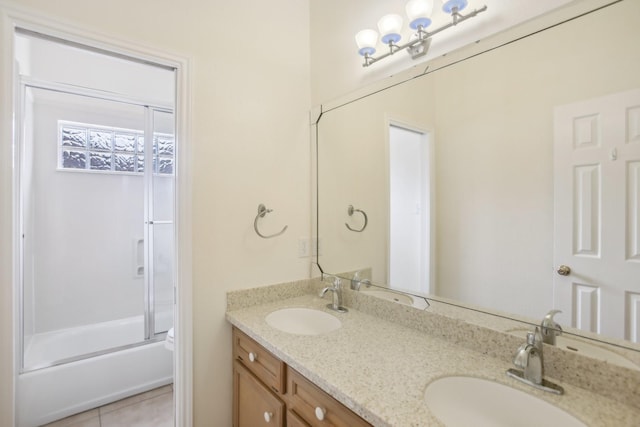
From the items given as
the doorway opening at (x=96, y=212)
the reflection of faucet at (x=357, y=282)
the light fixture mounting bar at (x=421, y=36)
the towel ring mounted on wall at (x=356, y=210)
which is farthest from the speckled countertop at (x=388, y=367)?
the doorway opening at (x=96, y=212)

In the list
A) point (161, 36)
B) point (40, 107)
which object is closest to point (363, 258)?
point (161, 36)

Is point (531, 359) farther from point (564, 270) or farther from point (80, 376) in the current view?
point (80, 376)

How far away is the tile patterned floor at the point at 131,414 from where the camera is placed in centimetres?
183

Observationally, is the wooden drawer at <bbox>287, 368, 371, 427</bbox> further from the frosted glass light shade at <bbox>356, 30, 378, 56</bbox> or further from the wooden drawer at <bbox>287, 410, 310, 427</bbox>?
the frosted glass light shade at <bbox>356, 30, 378, 56</bbox>

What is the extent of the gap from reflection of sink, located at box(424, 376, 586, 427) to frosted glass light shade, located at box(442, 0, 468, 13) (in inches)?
51.8

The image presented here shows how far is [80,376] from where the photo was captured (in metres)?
1.92

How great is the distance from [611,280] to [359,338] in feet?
2.74

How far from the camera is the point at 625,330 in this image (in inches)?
32.3

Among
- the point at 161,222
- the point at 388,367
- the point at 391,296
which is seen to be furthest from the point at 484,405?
the point at 161,222

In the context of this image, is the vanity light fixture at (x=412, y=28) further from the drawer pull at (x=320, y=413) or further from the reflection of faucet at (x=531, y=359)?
the drawer pull at (x=320, y=413)

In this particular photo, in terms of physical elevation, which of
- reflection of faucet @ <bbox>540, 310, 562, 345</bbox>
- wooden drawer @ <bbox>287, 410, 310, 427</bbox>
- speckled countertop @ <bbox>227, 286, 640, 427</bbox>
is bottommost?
wooden drawer @ <bbox>287, 410, 310, 427</bbox>

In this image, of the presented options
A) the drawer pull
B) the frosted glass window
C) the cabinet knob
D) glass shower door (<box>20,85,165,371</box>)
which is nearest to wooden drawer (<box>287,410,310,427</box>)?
the drawer pull

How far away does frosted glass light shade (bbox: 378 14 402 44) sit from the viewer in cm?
133

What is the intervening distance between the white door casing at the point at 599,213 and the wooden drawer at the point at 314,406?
74 centimetres
